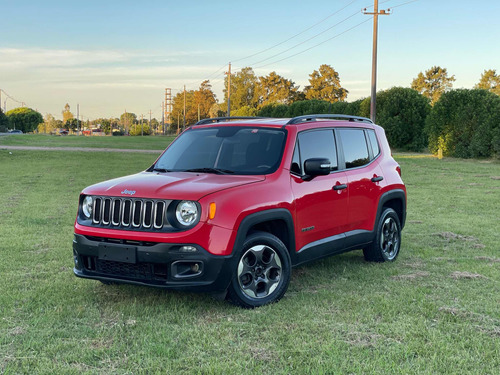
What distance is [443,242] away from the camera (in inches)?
353

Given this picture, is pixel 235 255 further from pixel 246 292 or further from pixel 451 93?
pixel 451 93

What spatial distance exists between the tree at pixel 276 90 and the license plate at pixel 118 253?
86453mm

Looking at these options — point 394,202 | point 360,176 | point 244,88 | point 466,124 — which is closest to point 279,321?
point 360,176

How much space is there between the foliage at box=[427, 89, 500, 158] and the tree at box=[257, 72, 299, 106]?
58.9m

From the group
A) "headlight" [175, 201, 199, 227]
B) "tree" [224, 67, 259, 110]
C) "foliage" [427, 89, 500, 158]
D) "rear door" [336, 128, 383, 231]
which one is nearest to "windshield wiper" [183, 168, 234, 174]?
"headlight" [175, 201, 199, 227]

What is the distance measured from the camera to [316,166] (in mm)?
5844

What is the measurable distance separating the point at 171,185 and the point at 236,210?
2.19 feet

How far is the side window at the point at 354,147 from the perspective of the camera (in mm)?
6914

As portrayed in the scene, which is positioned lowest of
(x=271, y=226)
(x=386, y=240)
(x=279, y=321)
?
(x=279, y=321)

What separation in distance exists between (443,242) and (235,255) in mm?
4975

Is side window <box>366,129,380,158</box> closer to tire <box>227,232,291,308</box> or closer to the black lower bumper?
tire <box>227,232,291,308</box>

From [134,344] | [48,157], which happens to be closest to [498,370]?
[134,344]

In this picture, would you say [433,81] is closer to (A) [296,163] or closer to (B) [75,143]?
(B) [75,143]

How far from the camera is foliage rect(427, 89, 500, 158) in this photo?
1133 inches
